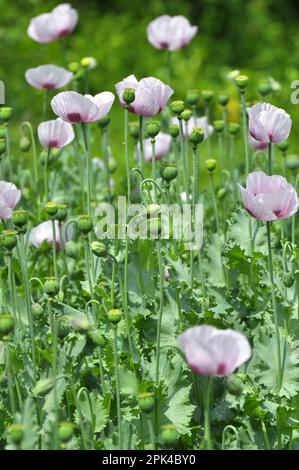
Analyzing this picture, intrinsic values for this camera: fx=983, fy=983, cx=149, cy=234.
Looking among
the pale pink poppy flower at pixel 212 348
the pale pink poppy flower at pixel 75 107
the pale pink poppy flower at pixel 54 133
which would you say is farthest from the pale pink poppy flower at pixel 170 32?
the pale pink poppy flower at pixel 212 348

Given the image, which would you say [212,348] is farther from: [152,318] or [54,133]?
[54,133]

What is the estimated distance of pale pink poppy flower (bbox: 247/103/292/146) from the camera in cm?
197

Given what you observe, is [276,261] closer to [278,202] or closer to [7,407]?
[278,202]

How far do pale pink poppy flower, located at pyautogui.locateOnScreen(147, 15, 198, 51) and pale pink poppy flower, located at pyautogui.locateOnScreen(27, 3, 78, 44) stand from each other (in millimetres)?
259

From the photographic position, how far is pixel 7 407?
190cm

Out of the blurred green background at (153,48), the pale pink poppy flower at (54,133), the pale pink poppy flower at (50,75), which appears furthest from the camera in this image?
the blurred green background at (153,48)

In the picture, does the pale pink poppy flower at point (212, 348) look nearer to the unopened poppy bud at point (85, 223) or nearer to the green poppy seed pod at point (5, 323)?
the green poppy seed pod at point (5, 323)

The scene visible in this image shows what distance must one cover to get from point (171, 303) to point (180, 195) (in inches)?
21.4

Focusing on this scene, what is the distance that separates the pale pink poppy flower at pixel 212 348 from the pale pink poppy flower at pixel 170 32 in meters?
1.58

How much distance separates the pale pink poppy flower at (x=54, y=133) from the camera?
230 centimetres

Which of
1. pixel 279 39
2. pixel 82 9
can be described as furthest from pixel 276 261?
pixel 82 9

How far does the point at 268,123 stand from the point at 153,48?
10.9 ft

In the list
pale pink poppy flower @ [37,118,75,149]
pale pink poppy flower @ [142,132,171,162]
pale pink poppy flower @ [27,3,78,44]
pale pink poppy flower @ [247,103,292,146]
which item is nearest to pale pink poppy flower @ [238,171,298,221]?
pale pink poppy flower @ [247,103,292,146]

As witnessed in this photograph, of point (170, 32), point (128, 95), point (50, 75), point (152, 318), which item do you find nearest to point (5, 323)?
point (152, 318)
